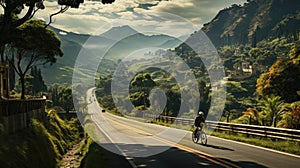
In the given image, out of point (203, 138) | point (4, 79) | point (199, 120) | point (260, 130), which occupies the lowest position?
point (203, 138)

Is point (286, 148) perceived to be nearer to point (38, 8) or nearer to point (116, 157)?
point (116, 157)

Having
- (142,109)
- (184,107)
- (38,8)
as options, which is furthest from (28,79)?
(38,8)

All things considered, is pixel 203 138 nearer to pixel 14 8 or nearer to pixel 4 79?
pixel 14 8

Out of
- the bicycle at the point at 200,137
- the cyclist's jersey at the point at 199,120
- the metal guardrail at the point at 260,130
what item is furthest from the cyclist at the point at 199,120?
the metal guardrail at the point at 260,130

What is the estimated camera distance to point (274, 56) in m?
181

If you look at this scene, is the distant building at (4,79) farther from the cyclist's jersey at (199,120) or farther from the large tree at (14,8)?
the cyclist's jersey at (199,120)

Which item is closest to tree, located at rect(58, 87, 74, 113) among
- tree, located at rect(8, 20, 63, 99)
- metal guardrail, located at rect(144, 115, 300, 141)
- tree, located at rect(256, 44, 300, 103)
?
tree, located at rect(8, 20, 63, 99)

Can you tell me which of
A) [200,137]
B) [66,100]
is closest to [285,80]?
[200,137]

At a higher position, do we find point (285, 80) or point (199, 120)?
point (285, 80)

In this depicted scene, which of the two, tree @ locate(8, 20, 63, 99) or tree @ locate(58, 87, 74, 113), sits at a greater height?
tree @ locate(8, 20, 63, 99)

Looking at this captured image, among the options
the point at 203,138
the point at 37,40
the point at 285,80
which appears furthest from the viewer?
the point at 285,80

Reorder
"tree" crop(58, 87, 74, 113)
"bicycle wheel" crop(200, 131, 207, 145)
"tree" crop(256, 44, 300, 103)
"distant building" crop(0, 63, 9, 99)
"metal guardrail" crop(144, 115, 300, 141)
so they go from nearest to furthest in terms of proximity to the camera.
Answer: "metal guardrail" crop(144, 115, 300, 141)
"bicycle wheel" crop(200, 131, 207, 145)
"distant building" crop(0, 63, 9, 99)
"tree" crop(256, 44, 300, 103)
"tree" crop(58, 87, 74, 113)

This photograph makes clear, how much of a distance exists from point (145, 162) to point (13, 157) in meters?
5.27

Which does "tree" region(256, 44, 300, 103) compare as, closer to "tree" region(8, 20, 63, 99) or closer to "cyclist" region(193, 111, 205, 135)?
"tree" region(8, 20, 63, 99)
